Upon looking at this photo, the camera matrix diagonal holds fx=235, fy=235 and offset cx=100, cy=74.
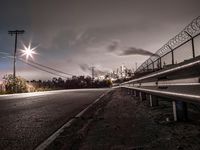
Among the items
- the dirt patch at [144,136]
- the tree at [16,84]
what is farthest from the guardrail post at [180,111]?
the tree at [16,84]

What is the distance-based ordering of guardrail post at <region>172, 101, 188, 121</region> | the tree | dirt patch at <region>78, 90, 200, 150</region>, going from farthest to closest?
1. the tree
2. guardrail post at <region>172, 101, 188, 121</region>
3. dirt patch at <region>78, 90, 200, 150</region>

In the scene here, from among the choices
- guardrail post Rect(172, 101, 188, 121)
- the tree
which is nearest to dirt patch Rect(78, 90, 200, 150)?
guardrail post Rect(172, 101, 188, 121)

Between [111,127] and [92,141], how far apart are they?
3.58 ft

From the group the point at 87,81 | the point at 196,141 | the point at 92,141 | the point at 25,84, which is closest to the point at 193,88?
the point at 196,141

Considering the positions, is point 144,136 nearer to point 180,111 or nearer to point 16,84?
point 180,111

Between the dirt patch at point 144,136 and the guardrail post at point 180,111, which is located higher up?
the guardrail post at point 180,111

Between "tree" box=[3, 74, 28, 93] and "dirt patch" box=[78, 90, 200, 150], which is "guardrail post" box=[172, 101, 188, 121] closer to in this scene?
"dirt patch" box=[78, 90, 200, 150]

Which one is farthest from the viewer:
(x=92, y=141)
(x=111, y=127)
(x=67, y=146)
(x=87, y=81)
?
(x=87, y=81)

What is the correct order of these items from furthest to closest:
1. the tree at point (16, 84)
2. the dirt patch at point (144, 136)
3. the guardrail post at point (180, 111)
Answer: the tree at point (16, 84)
the guardrail post at point (180, 111)
the dirt patch at point (144, 136)

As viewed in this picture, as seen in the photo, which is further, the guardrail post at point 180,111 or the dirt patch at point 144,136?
the guardrail post at point 180,111

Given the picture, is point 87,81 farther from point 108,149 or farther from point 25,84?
point 108,149

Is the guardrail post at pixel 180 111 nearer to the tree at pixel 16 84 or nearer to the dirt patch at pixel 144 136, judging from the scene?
the dirt patch at pixel 144 136

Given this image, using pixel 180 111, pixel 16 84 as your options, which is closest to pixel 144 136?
pixel 180 111

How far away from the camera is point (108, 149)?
302 centimetres
